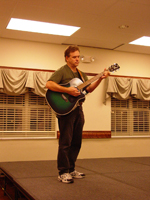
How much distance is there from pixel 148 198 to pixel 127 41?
376 cm

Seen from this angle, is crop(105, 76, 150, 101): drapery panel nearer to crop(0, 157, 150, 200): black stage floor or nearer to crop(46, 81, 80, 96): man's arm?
crop(0, 157, 150, 200): black stage floor

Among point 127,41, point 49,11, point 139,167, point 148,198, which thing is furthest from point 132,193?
point 127,41

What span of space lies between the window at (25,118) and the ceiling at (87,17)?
118 cm

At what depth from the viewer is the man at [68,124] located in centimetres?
247

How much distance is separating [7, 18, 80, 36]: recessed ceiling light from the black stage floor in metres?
2.30

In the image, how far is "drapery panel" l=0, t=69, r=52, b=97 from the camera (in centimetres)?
485

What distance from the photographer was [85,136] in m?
5.42

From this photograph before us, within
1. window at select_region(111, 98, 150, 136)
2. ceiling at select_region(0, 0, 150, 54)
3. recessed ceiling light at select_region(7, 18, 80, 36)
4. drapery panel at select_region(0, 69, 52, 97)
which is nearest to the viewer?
ceiling at select_region(0, 0, 150, 54)

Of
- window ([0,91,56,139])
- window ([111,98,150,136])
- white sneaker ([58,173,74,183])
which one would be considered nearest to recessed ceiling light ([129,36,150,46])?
window ([111,98,150,136])

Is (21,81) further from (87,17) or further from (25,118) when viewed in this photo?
(87,17)

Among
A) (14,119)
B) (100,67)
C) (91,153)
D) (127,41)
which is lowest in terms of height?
(91,153)

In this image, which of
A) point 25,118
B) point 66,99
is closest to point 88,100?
point 25,118

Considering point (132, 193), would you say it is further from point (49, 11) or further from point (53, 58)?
point (53, 58)

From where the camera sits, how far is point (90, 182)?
247 centimetres
